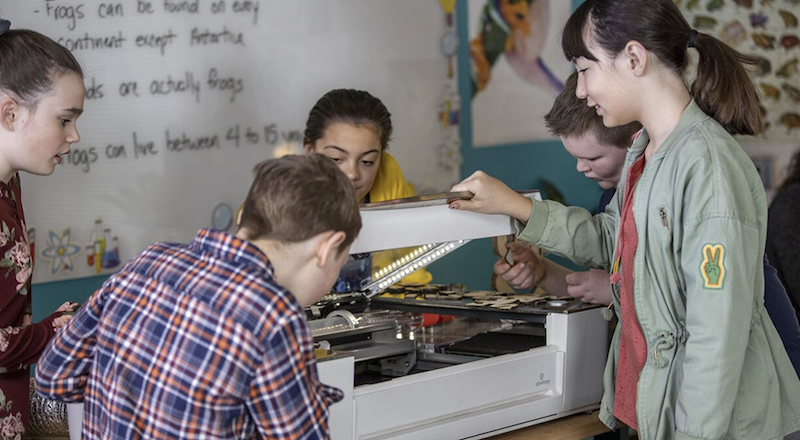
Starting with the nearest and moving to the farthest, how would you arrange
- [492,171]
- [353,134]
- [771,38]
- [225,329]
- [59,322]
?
[225,329], [59,322], [353,134], [492,171], [771,38]

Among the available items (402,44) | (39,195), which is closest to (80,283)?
(39,195)

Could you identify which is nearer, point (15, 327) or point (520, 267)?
point (15, 327)

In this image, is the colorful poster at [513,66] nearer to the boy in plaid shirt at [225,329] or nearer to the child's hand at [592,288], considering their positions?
the child's hand at [592,288]

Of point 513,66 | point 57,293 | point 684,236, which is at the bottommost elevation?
point 57,293

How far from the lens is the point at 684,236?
49.9 inches

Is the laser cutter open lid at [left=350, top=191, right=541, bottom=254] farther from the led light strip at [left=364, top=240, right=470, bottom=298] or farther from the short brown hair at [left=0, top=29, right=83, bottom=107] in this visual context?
the short brown hair at [left=0, top=29, right=83, bottom=107]

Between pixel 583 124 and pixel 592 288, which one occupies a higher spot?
pixel 583 124

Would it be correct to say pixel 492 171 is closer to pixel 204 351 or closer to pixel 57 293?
pixel 57 293

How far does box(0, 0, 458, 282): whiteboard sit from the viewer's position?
7.55ft

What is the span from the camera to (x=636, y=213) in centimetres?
136

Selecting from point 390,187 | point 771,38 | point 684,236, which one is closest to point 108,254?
point 390,187

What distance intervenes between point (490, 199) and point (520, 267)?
0.30 meters

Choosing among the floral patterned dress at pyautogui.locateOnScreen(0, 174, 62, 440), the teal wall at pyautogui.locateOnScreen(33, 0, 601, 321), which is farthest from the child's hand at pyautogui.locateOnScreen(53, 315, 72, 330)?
the teal wall at pyautogui.locateOnScreen(33, 0, 601, 321)

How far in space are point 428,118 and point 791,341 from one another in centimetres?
170
